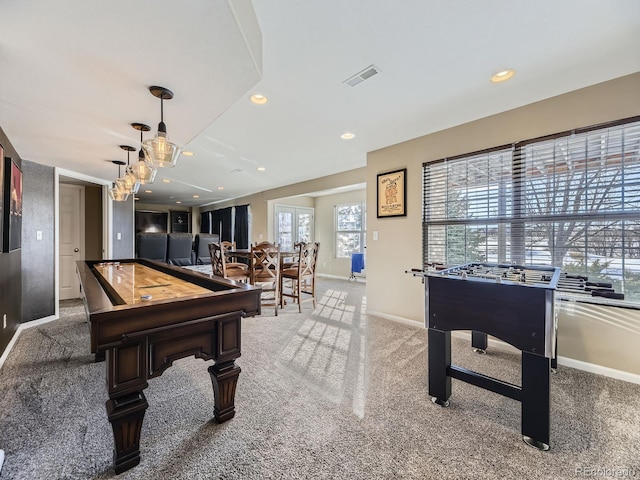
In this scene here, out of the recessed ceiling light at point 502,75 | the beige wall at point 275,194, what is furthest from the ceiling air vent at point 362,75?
the beige wall at point 275,194

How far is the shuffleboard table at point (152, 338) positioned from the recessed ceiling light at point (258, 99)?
64.0 inches

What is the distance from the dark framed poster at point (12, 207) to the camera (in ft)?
8.65

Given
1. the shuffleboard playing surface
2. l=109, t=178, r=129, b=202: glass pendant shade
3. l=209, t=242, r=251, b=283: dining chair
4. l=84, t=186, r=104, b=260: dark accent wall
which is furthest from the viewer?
l=84, t=186, r=104, b=260: dark accent wall

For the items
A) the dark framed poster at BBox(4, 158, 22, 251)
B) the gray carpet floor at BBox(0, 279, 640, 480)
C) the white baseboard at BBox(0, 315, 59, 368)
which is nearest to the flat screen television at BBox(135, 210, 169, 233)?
the white baseboard at BBox(0, 315, 59, 368)

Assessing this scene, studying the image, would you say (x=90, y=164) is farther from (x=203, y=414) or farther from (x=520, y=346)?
(x=520, y=346)

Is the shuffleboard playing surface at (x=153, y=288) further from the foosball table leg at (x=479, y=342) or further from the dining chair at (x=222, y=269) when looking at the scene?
the foosball table leg at (x=479, y=342)

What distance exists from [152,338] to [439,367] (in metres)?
1.77

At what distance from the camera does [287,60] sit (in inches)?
76.7

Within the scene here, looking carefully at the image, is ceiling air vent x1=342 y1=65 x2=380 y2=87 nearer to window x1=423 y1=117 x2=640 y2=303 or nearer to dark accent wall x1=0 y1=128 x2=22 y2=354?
window x1=423 y1=117 x2=640 y2=303

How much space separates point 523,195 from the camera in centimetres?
271

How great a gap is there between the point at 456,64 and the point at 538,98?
1123 millimetres

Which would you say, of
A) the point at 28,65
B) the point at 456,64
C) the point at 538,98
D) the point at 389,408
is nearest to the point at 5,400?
the point at 28,65

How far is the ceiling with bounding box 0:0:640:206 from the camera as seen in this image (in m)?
1.35

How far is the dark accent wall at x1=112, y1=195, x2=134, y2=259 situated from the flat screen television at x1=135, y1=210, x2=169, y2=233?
18.4ft
